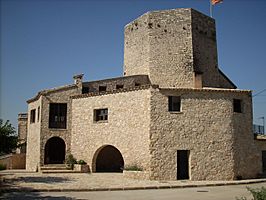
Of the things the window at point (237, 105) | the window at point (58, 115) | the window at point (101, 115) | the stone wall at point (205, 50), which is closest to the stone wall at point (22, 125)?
the window at point (58, 115)

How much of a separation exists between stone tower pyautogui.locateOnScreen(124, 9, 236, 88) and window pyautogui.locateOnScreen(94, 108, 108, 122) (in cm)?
495

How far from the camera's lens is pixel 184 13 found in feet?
83.7

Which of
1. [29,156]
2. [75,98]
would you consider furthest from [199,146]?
[29,156]

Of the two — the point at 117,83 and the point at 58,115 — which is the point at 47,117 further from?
the point at 117,83

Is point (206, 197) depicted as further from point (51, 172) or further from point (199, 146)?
point (51, 172)

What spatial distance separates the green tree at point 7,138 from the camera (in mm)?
17494

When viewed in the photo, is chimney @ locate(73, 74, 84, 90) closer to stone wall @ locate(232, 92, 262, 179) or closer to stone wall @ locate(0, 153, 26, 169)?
stone wall @ locate(0, 153, 26, 169)

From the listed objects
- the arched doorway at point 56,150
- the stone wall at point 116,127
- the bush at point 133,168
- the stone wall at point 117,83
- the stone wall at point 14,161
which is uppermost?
the stone wall at point 117,83

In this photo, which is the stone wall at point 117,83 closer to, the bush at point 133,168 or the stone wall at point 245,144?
the bush at point 133,168

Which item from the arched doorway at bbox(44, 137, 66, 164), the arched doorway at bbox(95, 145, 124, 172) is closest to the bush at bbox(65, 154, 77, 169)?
the arched doorway at bbox(44, 137, 66, 164)

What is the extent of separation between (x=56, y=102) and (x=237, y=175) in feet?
51.1

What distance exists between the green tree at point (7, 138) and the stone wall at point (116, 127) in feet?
22.9

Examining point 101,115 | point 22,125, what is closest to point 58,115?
point 101,115

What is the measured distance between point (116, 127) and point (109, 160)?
6051 mm
